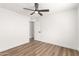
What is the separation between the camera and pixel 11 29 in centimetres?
416

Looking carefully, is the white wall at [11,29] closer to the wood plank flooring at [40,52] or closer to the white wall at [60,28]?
the wood plank flooring at [40,52]

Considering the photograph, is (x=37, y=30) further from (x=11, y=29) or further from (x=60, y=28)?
(x=11, y=29)

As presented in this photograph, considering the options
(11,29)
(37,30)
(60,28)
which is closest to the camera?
(11,29)

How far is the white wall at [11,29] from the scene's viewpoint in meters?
3.72

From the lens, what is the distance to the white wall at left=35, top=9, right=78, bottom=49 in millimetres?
4195

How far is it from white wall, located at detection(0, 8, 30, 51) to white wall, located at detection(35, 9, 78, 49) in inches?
54.8

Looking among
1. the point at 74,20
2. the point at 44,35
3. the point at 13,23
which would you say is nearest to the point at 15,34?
the point at 13,23

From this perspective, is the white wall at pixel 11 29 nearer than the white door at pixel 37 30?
Yes

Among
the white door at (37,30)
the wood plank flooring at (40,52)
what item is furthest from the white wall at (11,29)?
the white door at (37,30)

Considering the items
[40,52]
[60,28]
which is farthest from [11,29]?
[60,28]

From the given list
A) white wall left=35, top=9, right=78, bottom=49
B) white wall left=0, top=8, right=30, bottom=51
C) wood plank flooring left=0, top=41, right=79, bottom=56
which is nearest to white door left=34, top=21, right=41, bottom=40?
white wall left=35, top=9, right=78, bottom=49

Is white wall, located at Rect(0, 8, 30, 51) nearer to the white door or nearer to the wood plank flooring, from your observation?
the wood plank flooring

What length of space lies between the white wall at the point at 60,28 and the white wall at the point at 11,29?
139 centimetres

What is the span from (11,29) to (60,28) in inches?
102
